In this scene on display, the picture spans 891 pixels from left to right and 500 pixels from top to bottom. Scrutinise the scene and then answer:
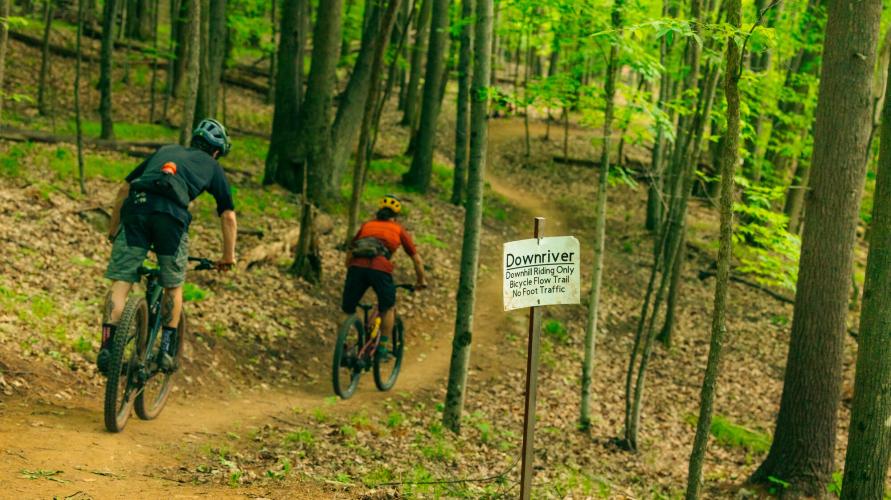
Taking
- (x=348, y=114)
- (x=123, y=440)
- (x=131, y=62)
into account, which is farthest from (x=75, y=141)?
(x=131, y=62)

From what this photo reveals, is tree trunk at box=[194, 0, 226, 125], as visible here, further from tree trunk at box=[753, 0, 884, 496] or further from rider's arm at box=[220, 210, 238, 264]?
tree trunk at box=[753, 0, 884, 496]

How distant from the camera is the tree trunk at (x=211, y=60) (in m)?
15.6

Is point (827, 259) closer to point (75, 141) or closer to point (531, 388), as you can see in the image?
point (531, 388)

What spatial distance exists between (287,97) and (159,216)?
11212mm

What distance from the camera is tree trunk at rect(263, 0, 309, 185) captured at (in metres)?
16.8

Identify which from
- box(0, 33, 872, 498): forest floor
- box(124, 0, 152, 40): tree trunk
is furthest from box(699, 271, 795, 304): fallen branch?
box(124, 0, 152, 40): tree trunk

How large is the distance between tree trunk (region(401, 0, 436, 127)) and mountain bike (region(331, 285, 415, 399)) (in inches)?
501

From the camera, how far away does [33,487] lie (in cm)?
486

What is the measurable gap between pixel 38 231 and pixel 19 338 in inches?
142

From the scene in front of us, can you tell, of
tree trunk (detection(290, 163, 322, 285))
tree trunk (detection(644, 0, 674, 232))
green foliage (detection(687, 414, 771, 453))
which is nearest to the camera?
green foliage (detection(687, 414, 771, 453))

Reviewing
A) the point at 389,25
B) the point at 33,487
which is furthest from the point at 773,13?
the point at 33,487

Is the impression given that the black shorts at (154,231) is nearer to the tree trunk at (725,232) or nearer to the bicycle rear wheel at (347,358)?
the bicycle rear wheel at (347,358)

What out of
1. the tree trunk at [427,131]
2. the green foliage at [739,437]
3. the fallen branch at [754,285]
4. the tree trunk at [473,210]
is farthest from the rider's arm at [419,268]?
the tree trunk at [427,131]

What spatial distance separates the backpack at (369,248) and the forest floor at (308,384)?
1.78 meters
